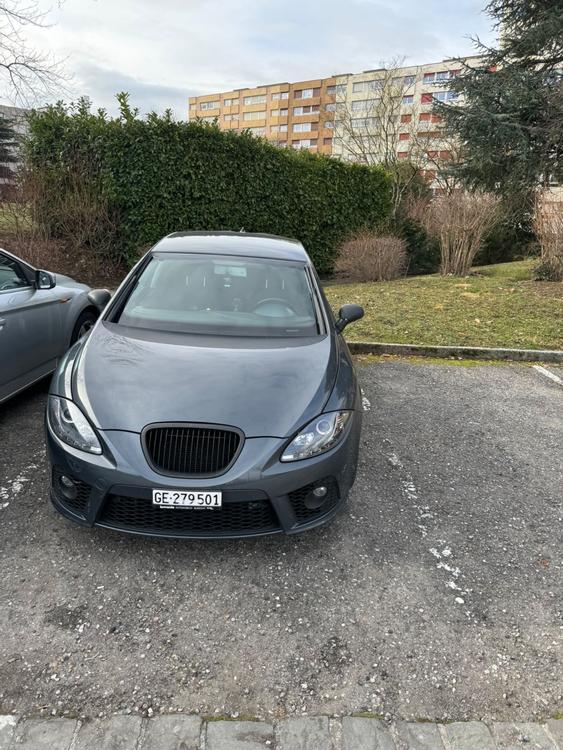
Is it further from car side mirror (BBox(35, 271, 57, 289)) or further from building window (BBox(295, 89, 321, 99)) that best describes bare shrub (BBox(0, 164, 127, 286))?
building window (BBox(295, 89, 321, 99))

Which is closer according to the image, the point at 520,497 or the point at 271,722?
the point at 271,722

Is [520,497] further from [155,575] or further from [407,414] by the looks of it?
[155,575]

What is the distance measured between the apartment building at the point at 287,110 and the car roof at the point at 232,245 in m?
70.6

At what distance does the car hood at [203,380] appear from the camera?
2480mm

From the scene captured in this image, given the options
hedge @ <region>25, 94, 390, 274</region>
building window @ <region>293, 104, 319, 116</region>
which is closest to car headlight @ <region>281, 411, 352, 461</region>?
hedge @ <region>25, 94, 390, 274</region>

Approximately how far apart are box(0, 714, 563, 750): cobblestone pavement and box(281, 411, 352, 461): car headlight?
1.09 metres

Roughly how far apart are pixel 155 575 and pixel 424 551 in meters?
1.48

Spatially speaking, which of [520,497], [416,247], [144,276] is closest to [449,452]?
[520,497]

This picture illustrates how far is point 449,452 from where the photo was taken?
3959mm

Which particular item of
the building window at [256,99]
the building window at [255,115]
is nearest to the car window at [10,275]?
the building window at [255,115]

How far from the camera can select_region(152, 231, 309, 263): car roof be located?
406 cm

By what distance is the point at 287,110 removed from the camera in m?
76.9

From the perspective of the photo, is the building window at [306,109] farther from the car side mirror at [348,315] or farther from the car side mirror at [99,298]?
the car side mirror at [99,298]

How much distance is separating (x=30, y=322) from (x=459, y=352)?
16.7 feet
